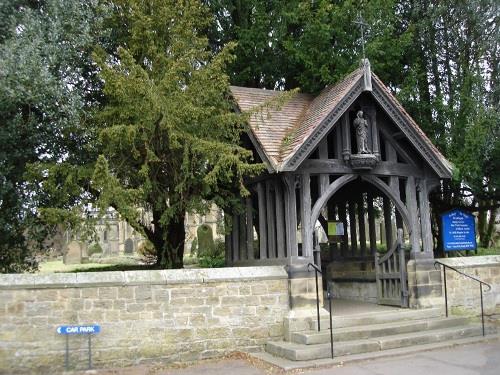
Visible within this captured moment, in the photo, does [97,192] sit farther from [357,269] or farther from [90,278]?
[357,269]

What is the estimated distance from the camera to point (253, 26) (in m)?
14.9

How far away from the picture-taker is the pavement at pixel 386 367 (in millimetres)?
7723

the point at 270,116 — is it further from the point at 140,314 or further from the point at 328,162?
the point at 140,314

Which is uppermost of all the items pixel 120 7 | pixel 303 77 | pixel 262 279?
pixel 120 7

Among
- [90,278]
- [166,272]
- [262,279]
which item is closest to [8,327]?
[90,278]

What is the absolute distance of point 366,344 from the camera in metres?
8.89

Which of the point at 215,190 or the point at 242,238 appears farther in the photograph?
the point at 242,238

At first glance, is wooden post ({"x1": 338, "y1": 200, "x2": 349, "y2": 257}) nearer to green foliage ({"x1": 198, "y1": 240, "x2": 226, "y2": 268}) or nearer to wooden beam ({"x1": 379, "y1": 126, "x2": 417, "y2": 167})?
wooden beam ({"x1": 379, "y1": 126, "x2": 417, "y2": 167})

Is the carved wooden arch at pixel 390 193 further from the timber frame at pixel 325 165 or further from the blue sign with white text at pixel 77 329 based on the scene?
the blue sign with white text at pixel 77 329

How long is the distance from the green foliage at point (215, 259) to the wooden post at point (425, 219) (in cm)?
629

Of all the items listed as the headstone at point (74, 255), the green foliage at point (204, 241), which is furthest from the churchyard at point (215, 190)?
the headstone at point (74, 255)

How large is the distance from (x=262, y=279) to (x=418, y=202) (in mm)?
4273

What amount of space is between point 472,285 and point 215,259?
8684 millimetres

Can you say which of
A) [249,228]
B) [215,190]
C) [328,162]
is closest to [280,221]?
[249,228]
